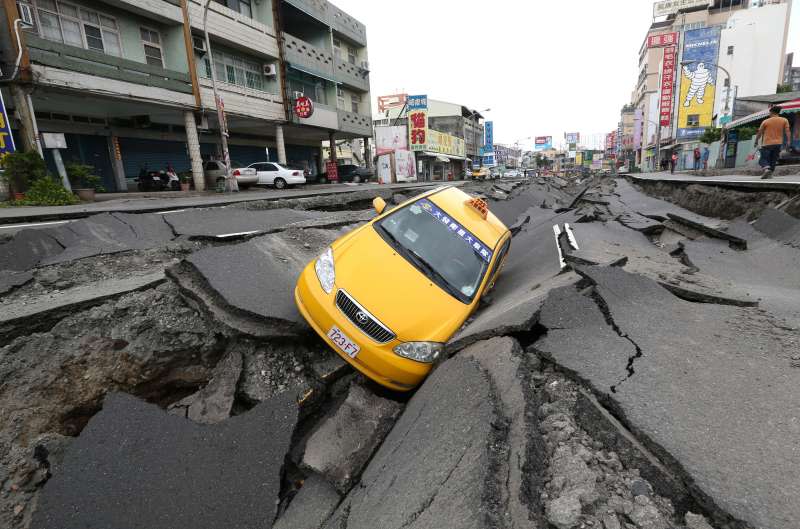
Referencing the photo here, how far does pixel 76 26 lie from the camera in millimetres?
14555

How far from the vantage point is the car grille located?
10.4 feet

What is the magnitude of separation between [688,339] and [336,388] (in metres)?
2.92

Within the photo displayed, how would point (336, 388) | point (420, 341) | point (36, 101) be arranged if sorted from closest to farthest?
point (420, 341) < point (336, 388) < point (36, 101)

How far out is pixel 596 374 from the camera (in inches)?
91.7

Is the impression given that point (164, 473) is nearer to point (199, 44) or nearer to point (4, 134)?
point (4, 134)

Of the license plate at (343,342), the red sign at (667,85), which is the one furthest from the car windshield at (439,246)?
the red sign at (667,85)

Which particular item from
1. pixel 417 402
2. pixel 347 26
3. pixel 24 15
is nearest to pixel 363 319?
pixel 417 402

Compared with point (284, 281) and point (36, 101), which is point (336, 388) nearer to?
point (284, 281)

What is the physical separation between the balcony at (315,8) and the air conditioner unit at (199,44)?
6890 mm

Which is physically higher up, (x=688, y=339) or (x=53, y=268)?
(x=53, y=268)

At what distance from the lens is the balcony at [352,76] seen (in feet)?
92.5

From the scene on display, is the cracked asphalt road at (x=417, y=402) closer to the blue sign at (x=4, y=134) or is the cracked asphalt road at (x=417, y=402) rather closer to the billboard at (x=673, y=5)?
the blue sign at (x=4, y=134)

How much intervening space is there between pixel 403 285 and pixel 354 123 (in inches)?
1130

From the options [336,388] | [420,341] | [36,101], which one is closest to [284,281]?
[336,388]
